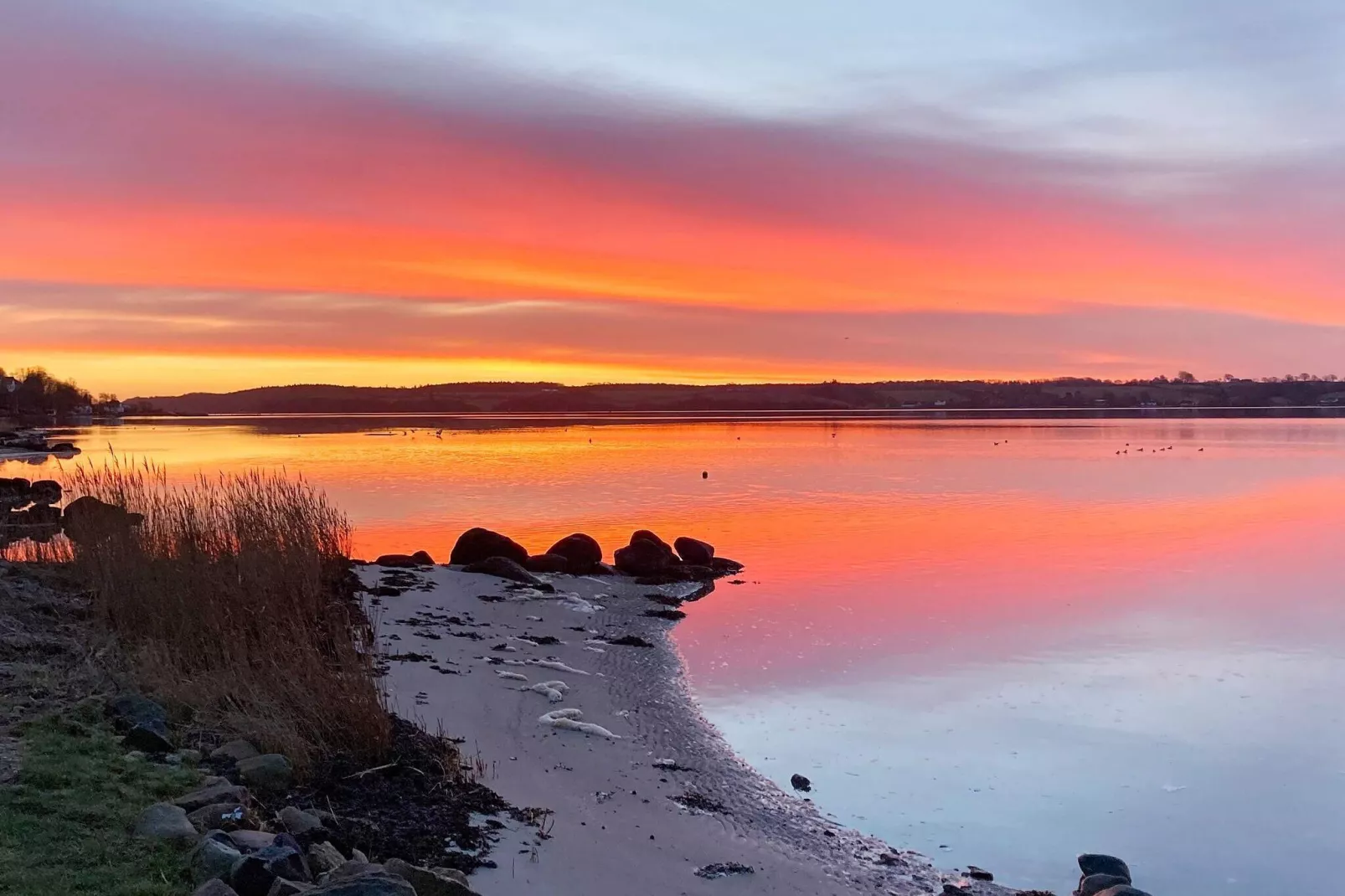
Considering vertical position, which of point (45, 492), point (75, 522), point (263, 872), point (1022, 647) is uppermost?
point (75, 522)

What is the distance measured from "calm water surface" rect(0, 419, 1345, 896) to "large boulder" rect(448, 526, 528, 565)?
4.04m

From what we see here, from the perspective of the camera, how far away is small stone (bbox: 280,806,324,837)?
6336mm

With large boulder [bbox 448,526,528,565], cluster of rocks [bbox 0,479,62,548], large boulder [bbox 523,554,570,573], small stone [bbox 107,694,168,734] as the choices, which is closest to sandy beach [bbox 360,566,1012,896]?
small stone [bbox 107,694,168,734]

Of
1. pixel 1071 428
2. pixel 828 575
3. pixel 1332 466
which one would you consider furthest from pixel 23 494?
pixel 1071 428

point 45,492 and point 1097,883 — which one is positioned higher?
point 45,492

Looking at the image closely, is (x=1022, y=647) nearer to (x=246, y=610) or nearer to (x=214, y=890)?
(x=246, y=610)

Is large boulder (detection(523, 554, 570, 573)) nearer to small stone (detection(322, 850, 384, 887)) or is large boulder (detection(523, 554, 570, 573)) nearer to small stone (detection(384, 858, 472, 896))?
small stone (detection(322, 850, 384, 887))

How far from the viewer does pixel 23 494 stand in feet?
113

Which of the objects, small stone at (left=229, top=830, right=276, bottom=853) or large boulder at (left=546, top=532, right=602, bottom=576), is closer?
small stone at (left=229, top=830, right=276, bottom=853)

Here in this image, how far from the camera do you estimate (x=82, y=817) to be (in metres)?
Answer: 5.95

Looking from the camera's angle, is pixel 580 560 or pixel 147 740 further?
pixel 580 560

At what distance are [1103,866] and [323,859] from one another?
570 cm

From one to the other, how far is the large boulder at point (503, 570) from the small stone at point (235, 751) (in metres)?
10.4

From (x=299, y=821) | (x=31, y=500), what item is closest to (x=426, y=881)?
Result: (x=299, y=821)
